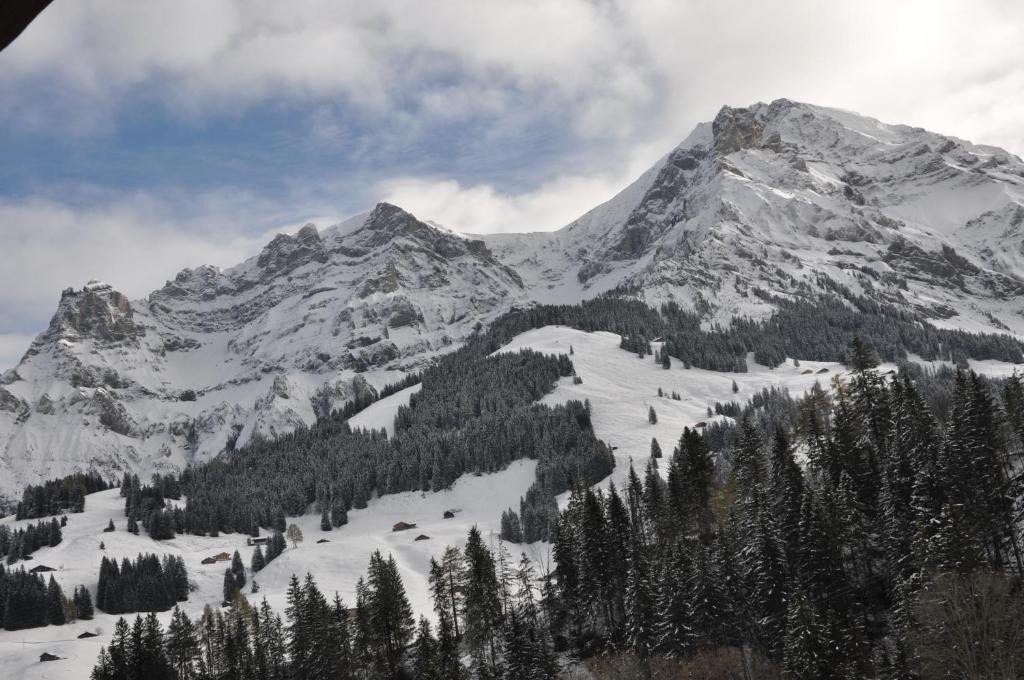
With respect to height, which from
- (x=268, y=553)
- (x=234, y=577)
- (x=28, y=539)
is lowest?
(x=234, y=577)

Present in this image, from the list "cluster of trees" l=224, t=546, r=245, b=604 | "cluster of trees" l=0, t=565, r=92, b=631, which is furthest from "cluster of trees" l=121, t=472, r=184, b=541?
"cluster of trees" l=0, t=565, r=92, b=631

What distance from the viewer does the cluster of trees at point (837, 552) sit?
48750 millimetres

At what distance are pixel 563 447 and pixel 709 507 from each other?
313ft

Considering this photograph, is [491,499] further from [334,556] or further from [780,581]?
[780,581]

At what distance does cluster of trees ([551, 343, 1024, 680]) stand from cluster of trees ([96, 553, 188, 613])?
89.4m

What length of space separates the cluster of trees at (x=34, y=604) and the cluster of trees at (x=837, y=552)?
94532mm

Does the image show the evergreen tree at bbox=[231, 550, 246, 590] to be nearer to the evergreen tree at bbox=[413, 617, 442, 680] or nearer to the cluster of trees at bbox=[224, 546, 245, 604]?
the cluster of trees at bbox=[224, 546, 245, 604]

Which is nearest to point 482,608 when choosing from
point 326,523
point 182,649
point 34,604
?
point 182,649

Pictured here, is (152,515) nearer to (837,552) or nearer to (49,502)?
(49,502)

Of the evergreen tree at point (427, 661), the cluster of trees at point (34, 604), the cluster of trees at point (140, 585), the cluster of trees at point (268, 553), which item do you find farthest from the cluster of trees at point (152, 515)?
the evergreen tree at point (427, 661)

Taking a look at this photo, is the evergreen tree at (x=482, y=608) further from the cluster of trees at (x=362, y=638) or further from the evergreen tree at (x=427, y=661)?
the evergreen tree at (x=427, y=661)

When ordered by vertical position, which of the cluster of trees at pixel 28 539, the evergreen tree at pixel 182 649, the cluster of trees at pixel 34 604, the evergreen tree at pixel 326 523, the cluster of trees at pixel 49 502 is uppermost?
the cluster of trees at pixel 49 502

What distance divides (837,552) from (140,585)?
129m

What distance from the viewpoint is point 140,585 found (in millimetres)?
141250
